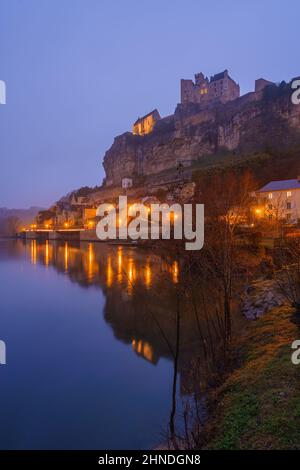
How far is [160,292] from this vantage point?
12.4 meters

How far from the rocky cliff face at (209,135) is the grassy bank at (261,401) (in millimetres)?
49134

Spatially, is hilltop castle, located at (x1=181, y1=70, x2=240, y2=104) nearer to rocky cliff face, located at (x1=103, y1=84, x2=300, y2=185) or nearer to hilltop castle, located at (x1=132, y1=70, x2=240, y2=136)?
hilltop castle, located at (x1=132, y1=70, x2=240, y2=136)

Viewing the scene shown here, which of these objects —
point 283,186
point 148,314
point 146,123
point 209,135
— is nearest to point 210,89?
point 209,135

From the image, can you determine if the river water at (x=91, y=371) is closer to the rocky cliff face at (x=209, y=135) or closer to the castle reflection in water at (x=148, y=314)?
the castle reflection in water at (x=148, y=314)

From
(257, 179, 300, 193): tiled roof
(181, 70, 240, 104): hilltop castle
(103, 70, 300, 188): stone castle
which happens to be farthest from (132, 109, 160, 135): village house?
(257, 179, 300, 193): tiled roof

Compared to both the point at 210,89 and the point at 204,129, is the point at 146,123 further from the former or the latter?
the point at 204,129

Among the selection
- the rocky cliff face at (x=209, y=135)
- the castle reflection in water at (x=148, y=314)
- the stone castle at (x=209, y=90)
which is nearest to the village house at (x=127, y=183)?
the rocky cliff face at (x=209, y=135)

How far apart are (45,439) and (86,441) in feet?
2.25

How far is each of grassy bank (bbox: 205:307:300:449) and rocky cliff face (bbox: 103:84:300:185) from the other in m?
49.1

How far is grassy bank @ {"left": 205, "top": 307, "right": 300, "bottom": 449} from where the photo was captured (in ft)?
10.4

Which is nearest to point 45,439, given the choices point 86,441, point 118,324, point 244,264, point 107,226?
point 86,441

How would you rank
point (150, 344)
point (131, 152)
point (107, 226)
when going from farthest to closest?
point (131, 152)
point (107, 226)
point (150, 344)
